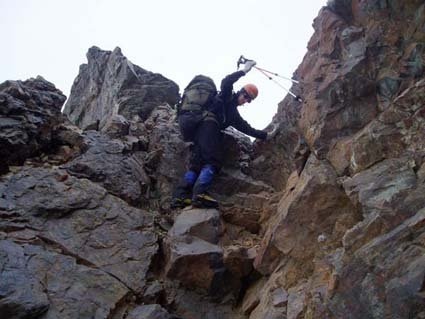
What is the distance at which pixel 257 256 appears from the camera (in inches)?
300

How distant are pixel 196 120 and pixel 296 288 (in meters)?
5.58

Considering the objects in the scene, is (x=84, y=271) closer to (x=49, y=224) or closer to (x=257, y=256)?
(x=49, y=224)

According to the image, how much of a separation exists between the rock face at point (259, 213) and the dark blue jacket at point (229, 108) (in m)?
1.21

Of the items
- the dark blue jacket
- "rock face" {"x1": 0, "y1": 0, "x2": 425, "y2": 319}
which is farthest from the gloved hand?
"rock face" {"x1": 0, "y1": 0, "x2": 425, "y2": 319}

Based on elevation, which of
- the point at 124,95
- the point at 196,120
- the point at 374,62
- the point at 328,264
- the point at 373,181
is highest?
the point at 124,95

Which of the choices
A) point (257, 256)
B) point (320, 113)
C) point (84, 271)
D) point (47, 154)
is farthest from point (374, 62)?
point (47, 154)

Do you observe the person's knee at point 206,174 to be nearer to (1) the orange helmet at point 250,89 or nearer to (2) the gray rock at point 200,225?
(2) the gray rock at point 200,225

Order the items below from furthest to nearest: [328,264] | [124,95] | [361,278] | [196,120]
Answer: [124,95] → [196,120] → [328,264] → [361,278]

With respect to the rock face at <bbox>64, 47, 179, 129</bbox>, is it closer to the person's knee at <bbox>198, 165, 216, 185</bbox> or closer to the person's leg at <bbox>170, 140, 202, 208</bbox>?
the person's leg at <bbox>170, 140, 202, 208</bbox>

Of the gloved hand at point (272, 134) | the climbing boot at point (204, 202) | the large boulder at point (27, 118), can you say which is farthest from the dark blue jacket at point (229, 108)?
the large boulder at point (27, 118)

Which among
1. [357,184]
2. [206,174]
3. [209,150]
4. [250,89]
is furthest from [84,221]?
[250,89]

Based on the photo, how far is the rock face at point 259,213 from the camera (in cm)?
532

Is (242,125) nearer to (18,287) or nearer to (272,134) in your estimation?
(272,134)

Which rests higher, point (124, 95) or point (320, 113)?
point (124, 95)
